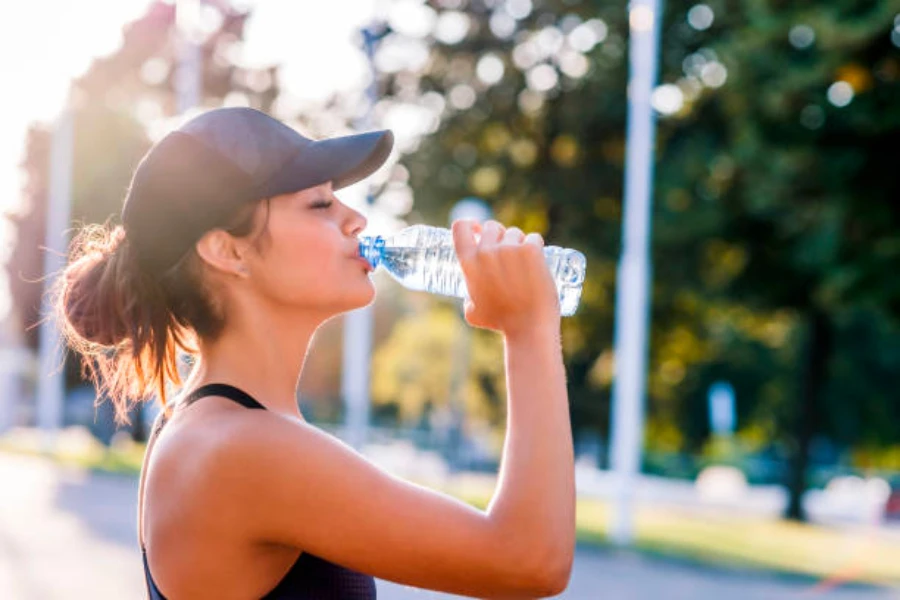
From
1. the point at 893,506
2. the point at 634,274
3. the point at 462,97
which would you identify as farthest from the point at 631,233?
the point at 462,97

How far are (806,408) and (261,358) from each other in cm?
2477

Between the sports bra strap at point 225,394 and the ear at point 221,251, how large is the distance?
180 mm

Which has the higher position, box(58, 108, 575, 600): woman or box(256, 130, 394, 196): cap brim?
box(256, 130, 394, 196): cap brim

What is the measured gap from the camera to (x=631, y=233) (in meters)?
16.4

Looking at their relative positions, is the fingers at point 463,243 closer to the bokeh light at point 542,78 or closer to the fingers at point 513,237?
the fingers at point 513,237

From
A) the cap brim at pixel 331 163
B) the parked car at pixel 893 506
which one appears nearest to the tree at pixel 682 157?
the parked car at pixel 893 506

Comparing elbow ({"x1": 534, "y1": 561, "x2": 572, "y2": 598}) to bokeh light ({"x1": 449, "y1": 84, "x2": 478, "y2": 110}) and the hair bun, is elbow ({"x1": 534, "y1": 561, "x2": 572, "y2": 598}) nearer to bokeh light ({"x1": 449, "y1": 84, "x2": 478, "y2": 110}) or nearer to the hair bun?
the hair bun

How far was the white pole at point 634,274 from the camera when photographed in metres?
16.1

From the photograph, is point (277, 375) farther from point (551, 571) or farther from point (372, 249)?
point (551, 571)

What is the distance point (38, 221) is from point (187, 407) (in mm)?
40676

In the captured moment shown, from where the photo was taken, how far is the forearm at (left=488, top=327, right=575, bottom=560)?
1743 millimetres

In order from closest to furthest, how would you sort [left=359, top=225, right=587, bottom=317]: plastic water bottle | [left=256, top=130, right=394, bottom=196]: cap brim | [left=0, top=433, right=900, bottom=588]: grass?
[left=256, top=130, right=394, bottom=196]: cap brim, [left=359, top=225, right=587, bottom=317]: plastic water bottle, [left=0, top=433, right=900, bottom=588]: grass

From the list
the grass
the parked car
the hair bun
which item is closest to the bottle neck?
the hair bun

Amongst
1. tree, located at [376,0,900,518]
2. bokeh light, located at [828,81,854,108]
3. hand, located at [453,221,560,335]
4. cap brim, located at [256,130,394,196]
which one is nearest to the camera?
hand, located at [453,221,560,335]
